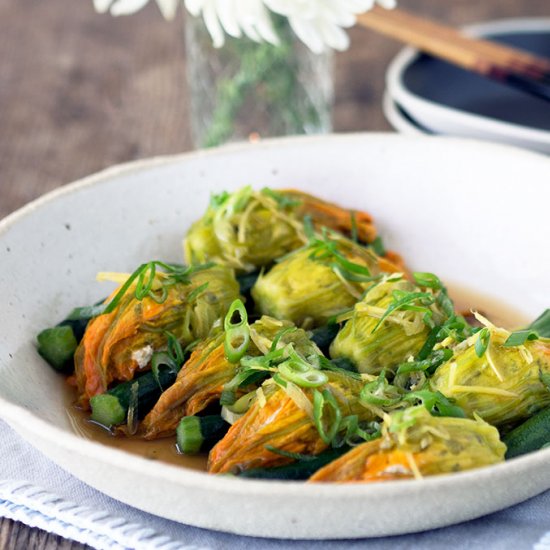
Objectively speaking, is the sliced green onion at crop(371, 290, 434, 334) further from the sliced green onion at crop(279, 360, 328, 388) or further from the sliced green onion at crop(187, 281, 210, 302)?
the sliced green onion at crop(187, 281, 210, 302)

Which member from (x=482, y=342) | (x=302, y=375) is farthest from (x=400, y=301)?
(x=302, y=375)

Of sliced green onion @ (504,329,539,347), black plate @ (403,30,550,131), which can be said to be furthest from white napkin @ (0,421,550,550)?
black plate @ (403,30,550,131)

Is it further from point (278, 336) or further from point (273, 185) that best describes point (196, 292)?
point (273, 185)

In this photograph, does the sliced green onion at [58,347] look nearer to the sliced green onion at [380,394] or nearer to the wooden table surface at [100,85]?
the sliced green onion at [380,394]

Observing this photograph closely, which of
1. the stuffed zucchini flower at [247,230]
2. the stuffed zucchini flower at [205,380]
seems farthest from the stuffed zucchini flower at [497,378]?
the stuffed zucchini flower at [247,230]

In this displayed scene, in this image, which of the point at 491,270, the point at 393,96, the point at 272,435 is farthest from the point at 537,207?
the point at 272,435

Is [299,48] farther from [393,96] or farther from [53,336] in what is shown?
[53,336]

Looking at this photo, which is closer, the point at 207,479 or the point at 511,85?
the point at 207,479
